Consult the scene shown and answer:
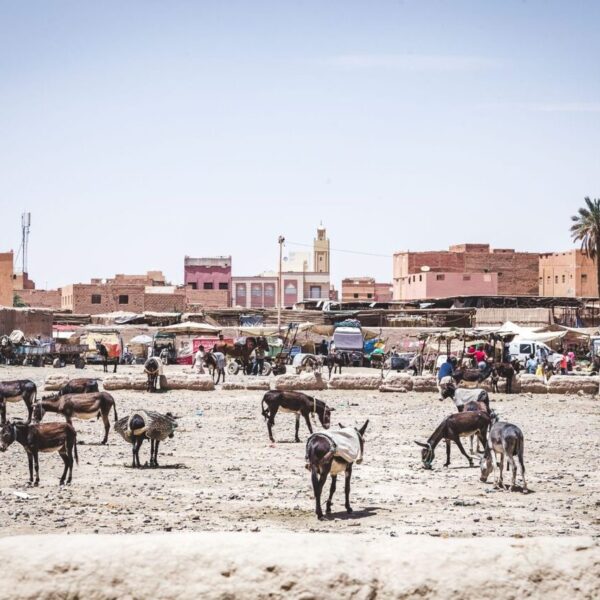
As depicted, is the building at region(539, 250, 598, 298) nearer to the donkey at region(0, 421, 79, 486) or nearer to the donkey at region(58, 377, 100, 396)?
the donkey at region(58, 377, 100, 396)

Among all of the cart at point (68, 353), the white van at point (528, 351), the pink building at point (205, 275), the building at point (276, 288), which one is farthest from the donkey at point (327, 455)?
the pink building at point (205, 275)

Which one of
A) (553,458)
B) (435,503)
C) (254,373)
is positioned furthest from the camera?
(254,373)

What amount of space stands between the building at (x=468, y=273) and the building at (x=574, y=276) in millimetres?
2665

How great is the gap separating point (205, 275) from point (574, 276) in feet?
122

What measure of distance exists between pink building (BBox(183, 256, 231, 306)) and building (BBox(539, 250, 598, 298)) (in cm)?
3290

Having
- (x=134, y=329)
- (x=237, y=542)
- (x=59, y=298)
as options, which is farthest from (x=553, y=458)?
(x=59, y=298)

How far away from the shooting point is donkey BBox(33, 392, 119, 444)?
1867cm

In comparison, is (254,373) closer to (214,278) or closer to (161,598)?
(161,598)

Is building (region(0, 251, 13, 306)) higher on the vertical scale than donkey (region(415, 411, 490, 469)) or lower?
higher

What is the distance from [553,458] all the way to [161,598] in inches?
537

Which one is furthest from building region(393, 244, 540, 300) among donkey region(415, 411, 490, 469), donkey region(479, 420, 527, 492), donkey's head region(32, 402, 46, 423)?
donkey region(479, 420, 527, 492)

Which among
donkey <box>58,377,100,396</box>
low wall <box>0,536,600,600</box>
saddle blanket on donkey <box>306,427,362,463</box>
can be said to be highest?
low wall <box>0,536,600,600</box>

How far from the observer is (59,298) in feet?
282

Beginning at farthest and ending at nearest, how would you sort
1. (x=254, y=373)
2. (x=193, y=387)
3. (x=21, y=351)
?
(x=21, y=351)
(x=254, y=373)
(x=193, y=387)
